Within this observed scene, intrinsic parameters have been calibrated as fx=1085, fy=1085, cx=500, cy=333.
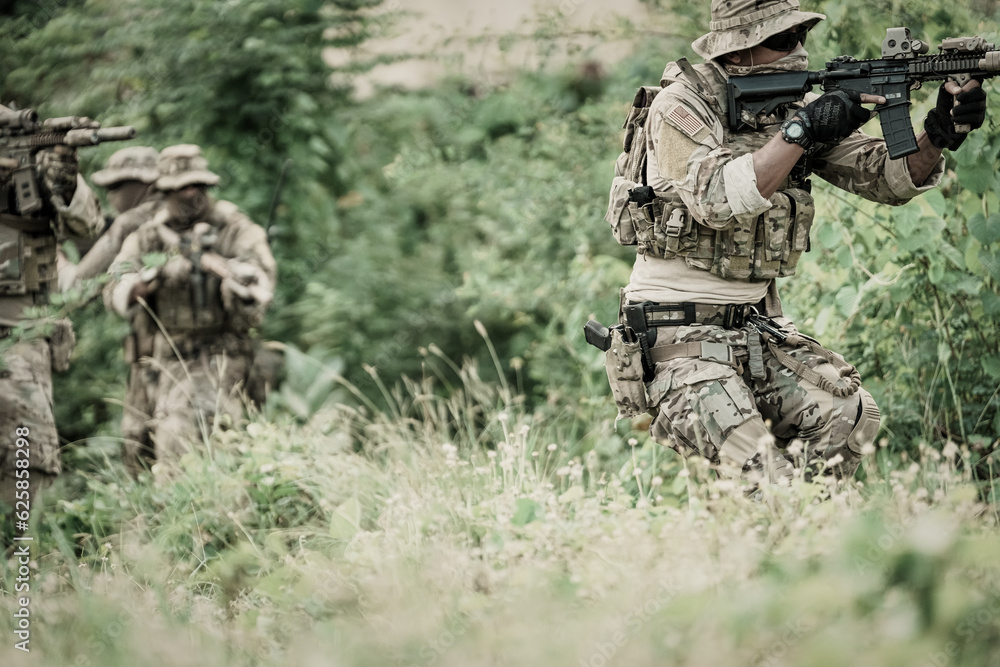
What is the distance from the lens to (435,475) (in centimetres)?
468

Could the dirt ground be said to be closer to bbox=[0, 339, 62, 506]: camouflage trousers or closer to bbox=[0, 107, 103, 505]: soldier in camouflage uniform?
bbox=[0, 107, 103, 505]: soldier in camouflage uniform

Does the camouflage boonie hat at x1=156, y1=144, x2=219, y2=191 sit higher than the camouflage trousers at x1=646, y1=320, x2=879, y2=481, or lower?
higher

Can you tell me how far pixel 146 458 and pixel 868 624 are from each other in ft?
16.7

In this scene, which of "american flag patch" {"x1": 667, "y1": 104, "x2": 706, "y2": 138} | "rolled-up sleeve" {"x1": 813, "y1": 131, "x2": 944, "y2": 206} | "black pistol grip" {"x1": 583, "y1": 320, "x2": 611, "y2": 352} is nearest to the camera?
"american flag patch" {"x1": 667, "y1": 104, "x2": 706, "y2": 138}

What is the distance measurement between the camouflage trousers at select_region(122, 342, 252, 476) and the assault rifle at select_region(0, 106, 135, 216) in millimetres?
1282

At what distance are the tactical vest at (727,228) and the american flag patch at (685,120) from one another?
0.38 feet

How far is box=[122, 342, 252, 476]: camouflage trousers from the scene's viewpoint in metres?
6.33

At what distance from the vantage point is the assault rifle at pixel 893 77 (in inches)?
138

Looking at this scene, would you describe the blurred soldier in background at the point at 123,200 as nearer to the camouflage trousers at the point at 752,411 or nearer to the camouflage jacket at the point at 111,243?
the camouflage jacket at the point at 111,243

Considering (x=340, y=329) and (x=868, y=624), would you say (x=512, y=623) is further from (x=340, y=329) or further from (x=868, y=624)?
(x=340, y=329)

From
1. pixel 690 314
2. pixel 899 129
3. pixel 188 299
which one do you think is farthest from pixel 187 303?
pixel 899 129

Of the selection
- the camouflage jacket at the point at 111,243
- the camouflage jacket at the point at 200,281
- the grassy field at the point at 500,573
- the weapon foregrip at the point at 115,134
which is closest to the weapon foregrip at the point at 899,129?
the grassy field at the point at 500,573

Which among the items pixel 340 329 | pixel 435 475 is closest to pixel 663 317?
pixel 435 475

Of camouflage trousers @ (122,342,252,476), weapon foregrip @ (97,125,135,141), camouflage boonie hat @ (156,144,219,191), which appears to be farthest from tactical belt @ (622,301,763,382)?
camouflage boonie hat @ (156,144,219,191)
